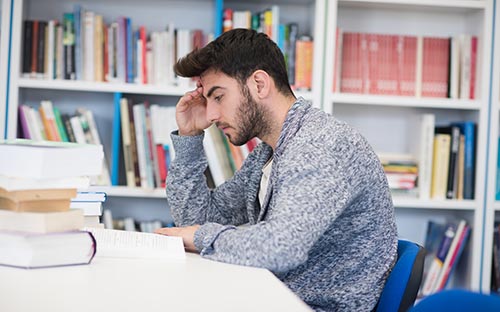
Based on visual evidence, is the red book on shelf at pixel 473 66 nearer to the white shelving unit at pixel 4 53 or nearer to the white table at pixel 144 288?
the white shelving unit at pixel 4 53

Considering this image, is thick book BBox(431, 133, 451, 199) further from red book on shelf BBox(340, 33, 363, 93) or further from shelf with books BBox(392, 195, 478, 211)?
red book on shelf BBox(340, 33, 363, 93)

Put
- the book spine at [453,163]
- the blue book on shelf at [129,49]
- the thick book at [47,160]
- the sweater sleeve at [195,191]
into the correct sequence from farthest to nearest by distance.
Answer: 1. the book spine at [453,163]
2. the blue book on shelf at [129,49]
3. the sweater sleeve at [195,191]
4. the thick book at [47,160]

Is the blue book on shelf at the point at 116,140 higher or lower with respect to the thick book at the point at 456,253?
higher

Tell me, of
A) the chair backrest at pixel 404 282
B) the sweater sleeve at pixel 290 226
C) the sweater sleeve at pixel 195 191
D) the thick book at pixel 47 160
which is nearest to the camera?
the thick book at pixel 47 160

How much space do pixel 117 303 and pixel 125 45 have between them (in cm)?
205

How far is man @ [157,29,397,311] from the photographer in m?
1.44

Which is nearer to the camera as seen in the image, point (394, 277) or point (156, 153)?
point (394, 277)

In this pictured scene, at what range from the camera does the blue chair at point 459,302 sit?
0.95 metres

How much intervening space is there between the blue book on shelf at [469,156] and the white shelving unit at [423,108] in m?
0.03

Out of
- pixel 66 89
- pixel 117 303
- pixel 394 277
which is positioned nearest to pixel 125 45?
pixel 66 89

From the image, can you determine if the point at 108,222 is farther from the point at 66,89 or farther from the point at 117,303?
the point at 117,303

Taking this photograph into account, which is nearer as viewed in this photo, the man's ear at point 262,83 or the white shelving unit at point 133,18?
the man's ear at point 262,83

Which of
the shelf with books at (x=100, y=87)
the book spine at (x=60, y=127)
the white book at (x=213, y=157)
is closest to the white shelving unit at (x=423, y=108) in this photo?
the white book at (x=213, y=157)

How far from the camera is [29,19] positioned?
10.3 ft
